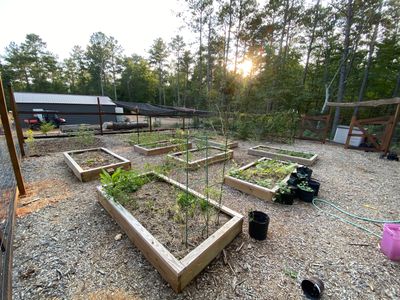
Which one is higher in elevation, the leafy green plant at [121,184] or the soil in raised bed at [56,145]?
the leafy green plant at [121,184]

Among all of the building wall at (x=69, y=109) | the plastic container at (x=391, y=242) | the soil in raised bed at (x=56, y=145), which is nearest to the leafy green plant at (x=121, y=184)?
the plastic container at (x=391, y=242)

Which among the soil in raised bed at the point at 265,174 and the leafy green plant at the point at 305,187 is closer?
the leafy green plant at the point at 305,187

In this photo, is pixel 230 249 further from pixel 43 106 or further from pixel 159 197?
pixel 43 106

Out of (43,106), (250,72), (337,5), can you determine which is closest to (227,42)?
(250,72)

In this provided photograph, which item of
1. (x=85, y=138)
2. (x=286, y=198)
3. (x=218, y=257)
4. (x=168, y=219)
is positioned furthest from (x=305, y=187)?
(x=85, y=138)

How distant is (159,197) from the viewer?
2375 mm

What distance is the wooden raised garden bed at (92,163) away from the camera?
3.09 metres

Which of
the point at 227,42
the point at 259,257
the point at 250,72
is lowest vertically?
the point at 259,257

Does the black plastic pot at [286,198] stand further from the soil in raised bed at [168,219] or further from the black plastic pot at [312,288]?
the black plastic pot at [312,288]

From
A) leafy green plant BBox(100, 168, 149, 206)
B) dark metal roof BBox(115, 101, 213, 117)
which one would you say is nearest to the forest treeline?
dark metal roof BBox(115, 101, 213, 117)

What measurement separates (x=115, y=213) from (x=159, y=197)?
558mm

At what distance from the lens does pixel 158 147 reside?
17.2ft

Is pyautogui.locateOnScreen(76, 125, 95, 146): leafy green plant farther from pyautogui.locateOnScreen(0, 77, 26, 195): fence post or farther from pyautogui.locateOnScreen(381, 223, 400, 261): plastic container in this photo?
pyautogui.locateOnScreen(381, 223, 400, 261): plastic container

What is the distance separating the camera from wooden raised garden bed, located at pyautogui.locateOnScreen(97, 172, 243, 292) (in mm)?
1336
